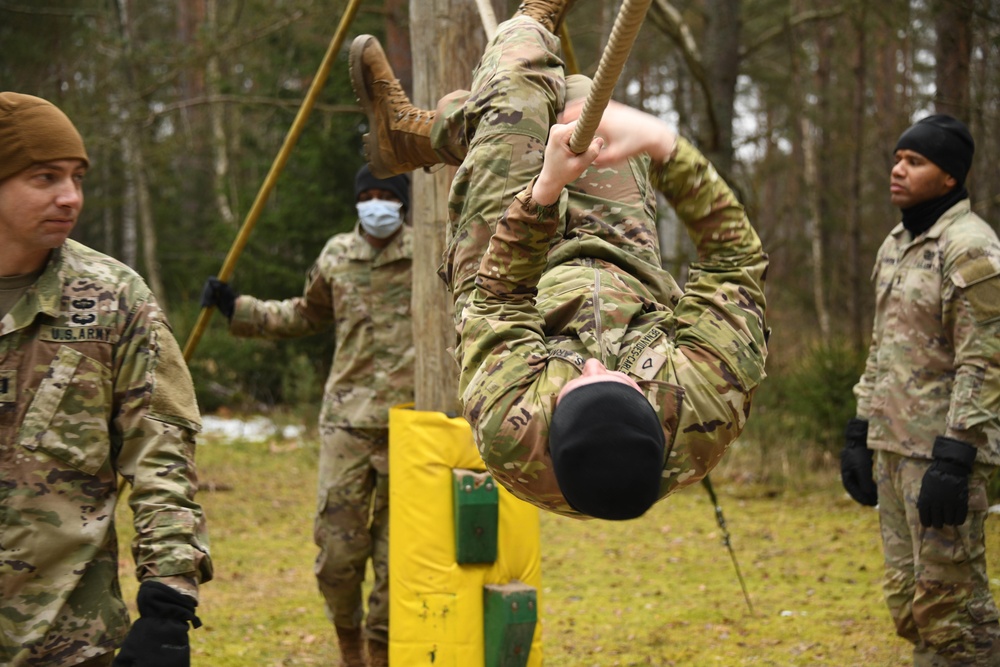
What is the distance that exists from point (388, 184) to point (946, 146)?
2789 mm

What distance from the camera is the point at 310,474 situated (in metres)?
10.7

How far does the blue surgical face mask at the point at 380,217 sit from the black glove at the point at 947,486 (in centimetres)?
297

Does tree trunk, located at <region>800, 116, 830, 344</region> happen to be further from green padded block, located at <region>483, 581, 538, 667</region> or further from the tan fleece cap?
the tan fleece cap

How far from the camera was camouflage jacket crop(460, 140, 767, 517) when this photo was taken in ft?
8.88

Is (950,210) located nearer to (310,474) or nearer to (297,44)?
(310,474)

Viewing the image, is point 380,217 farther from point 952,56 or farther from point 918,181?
point 952,56

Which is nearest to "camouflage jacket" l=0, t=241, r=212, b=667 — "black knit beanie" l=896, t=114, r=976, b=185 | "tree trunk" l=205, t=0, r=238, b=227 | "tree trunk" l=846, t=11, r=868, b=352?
"black knit beanie" l=896, t=114, r=976, b=185

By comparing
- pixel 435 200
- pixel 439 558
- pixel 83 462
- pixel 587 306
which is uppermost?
pixel 435 200

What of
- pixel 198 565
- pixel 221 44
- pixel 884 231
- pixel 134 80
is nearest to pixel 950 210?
pixel 198 565

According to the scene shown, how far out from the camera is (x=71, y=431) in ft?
8.48

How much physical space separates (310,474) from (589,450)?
28.5 feet

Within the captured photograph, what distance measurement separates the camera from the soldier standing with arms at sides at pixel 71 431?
8.27 ft

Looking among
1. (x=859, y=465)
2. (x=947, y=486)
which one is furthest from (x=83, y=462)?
(x=859, y=465)

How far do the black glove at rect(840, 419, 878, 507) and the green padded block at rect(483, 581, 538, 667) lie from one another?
177 cm
